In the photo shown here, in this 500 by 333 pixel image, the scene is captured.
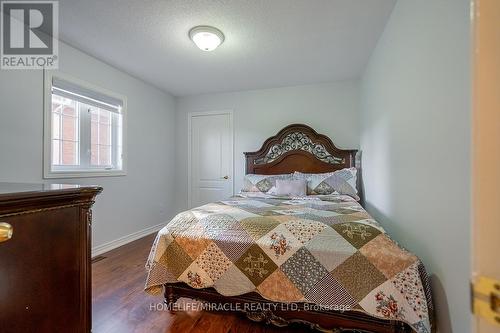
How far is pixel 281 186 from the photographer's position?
2.98m

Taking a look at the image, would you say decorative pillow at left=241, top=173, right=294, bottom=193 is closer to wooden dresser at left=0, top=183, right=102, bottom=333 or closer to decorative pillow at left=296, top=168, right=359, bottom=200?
decorative pillow at left=296, top=168, right=359, bottom=200

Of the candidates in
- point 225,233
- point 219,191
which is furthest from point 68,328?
point 219,191

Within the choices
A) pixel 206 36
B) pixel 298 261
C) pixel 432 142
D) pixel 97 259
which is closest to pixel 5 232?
pixel 298 261

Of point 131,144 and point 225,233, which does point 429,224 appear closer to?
point 225,233

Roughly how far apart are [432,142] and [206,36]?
2.01 meters

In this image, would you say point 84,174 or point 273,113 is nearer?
point 84,174

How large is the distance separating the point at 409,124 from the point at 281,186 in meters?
1.66

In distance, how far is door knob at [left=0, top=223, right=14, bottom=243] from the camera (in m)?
0.62

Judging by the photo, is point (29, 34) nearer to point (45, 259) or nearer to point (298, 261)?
point (45, 259)

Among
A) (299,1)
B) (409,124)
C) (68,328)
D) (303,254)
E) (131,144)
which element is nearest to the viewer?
(68,328)

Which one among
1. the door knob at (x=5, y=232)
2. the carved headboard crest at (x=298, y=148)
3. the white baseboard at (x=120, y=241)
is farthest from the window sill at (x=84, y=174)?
the door knob at (x=5, y=232)

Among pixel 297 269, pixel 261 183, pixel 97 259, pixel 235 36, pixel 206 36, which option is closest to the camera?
pixel 297 269

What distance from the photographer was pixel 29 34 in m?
2.18

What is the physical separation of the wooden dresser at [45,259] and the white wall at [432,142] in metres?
1.41
